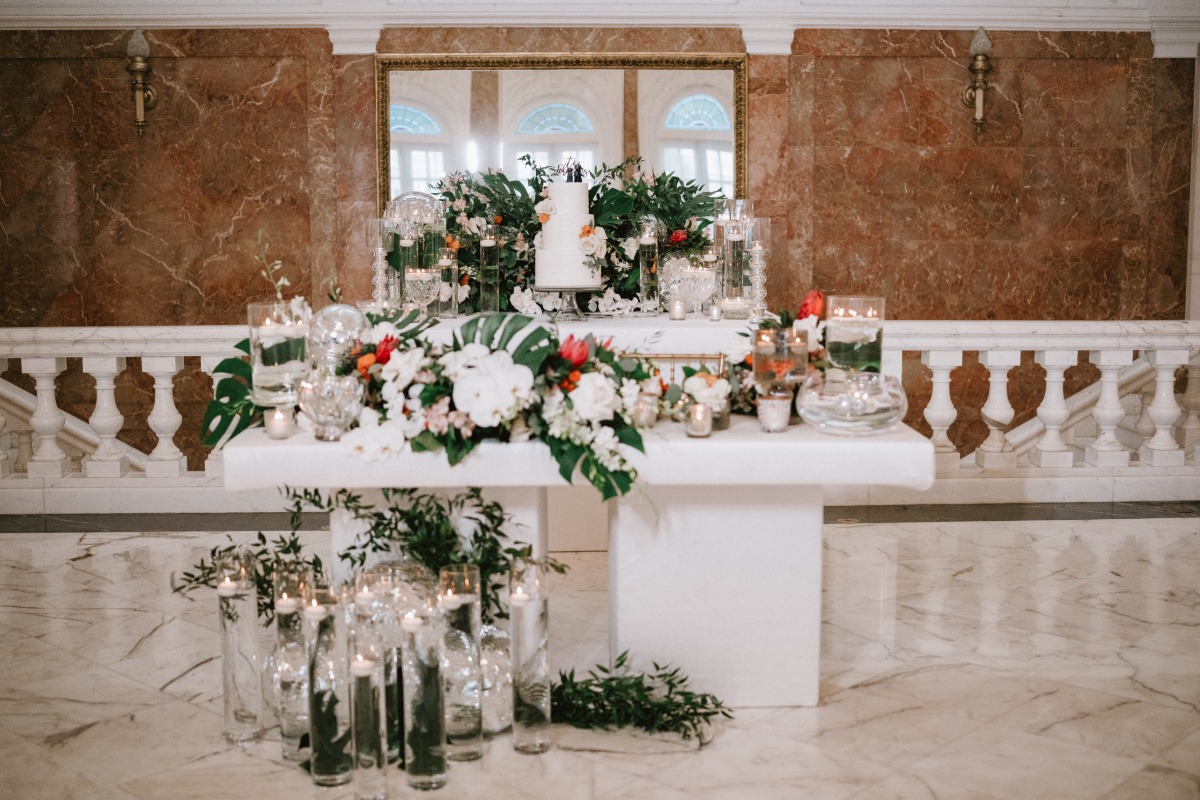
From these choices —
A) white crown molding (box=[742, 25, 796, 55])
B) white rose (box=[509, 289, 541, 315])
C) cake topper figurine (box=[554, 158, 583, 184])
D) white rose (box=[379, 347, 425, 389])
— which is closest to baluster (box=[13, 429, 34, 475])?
white rose (box=[509, 289, 541, 315])

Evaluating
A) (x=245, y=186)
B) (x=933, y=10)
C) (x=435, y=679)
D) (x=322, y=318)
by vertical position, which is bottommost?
(x=435, y=679)

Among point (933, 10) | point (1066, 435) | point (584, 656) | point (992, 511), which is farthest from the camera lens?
point (933, 10)

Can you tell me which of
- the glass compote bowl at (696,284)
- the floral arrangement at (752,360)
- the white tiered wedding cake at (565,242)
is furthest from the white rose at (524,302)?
the floral arrangement at (752,360)

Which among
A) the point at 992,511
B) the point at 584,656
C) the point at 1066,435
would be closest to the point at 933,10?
the point at 1066,435

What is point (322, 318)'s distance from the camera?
147 inches

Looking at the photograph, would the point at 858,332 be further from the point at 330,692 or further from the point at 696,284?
the point at 696,284

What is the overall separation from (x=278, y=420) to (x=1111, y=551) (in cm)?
389

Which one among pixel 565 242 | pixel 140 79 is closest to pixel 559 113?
pixel 140 79

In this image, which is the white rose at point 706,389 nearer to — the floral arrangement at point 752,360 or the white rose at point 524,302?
the floral arrangement at point 752,360

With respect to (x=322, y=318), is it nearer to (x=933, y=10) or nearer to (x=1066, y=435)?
(x=1066, y=435)

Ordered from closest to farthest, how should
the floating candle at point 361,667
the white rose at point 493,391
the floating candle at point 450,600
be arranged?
1. the floating candle at point 361,667
2. the floating candle at point 450,600
3. the white rose at point 493,391

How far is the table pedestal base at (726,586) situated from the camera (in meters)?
3.55

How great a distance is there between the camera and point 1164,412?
6.34 m

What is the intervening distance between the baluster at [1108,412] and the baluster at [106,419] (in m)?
5.28
